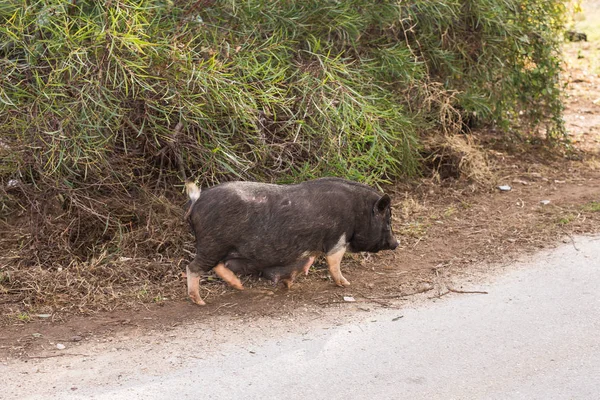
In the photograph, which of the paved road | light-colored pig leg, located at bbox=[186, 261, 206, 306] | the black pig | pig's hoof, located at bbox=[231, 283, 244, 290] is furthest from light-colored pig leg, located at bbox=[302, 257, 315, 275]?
light-colored pig leg, located at bbox=[186, 261, 206, 306]

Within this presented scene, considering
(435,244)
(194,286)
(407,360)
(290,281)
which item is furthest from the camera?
(435,244)

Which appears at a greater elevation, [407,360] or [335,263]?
[335,263]

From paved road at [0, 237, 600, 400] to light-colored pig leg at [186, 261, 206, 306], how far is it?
420mm

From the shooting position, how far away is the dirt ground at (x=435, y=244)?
5.00 metres

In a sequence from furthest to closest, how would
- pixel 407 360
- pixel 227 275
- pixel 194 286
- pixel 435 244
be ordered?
pixel 435 244 < pixel 227 275 < pixel 194 286 < pixel 407 360

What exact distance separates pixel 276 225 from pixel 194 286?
65 centimetres

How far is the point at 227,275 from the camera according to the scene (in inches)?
212

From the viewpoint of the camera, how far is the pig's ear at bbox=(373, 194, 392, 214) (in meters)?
5.56

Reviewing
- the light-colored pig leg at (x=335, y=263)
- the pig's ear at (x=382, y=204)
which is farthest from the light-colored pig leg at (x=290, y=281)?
the pig's ear at (x=382, y=204)

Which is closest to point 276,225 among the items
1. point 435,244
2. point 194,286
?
point 194,286

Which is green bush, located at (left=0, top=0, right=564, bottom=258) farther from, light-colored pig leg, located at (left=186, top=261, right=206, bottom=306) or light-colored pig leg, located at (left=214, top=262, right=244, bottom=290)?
light-colored pig leg, located at (left=186, top=261, right=206, bottom=306)

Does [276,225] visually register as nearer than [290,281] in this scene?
Yes

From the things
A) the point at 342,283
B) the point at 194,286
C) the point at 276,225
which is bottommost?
the point at 342,283

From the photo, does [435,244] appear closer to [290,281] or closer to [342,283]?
[342,283]
